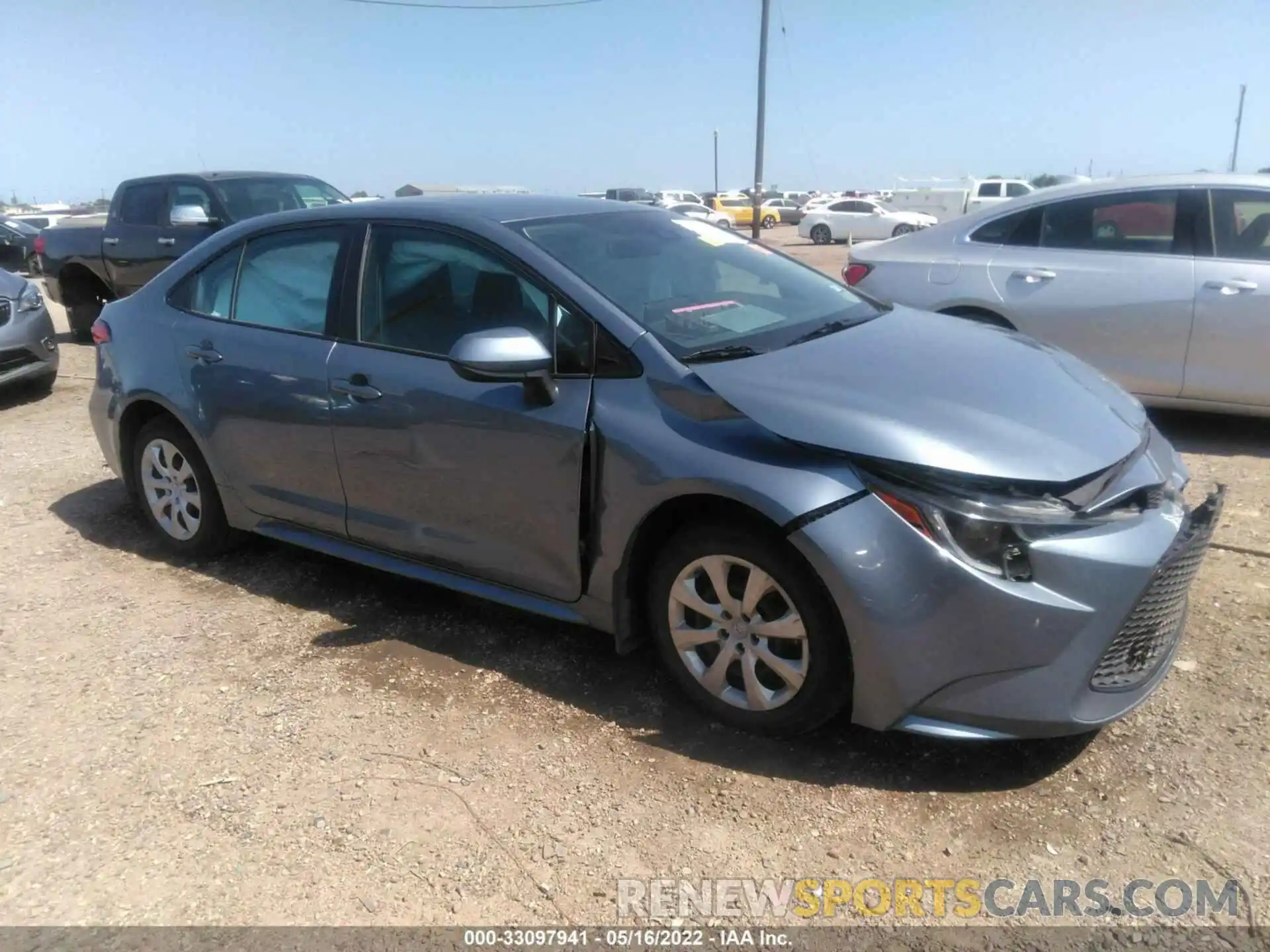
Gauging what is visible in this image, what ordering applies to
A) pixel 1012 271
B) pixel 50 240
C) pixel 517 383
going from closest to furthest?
pixel 517 383, pixel 1012 271, pixel 50 240

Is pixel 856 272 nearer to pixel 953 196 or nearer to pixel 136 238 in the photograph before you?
pixel 136 238

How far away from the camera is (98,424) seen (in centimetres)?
492

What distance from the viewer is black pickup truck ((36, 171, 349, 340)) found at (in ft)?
32.5

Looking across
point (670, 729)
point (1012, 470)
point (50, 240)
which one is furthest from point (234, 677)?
point (50, 240)

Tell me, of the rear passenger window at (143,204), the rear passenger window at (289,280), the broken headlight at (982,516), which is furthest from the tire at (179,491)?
the rear passenger window at (143,204)

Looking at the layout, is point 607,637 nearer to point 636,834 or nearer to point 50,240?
point 636,834

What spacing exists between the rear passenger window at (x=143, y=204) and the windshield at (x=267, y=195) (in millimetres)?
901

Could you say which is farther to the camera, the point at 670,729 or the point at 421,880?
the point at 670,729

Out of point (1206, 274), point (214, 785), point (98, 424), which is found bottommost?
point (214, 785)

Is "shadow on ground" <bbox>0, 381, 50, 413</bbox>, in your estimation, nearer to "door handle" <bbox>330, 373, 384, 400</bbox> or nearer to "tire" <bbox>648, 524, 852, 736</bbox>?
"door handle" <bbox>330, 373, 384, 400</bbox>

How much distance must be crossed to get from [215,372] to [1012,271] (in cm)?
448

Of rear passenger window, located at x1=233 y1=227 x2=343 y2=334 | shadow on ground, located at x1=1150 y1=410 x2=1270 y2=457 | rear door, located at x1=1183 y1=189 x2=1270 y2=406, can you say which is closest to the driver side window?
rear passenger window, located at x1=233 y1=227 x2=343 y2=334

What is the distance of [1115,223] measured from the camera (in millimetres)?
5812

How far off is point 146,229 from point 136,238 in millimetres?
175
